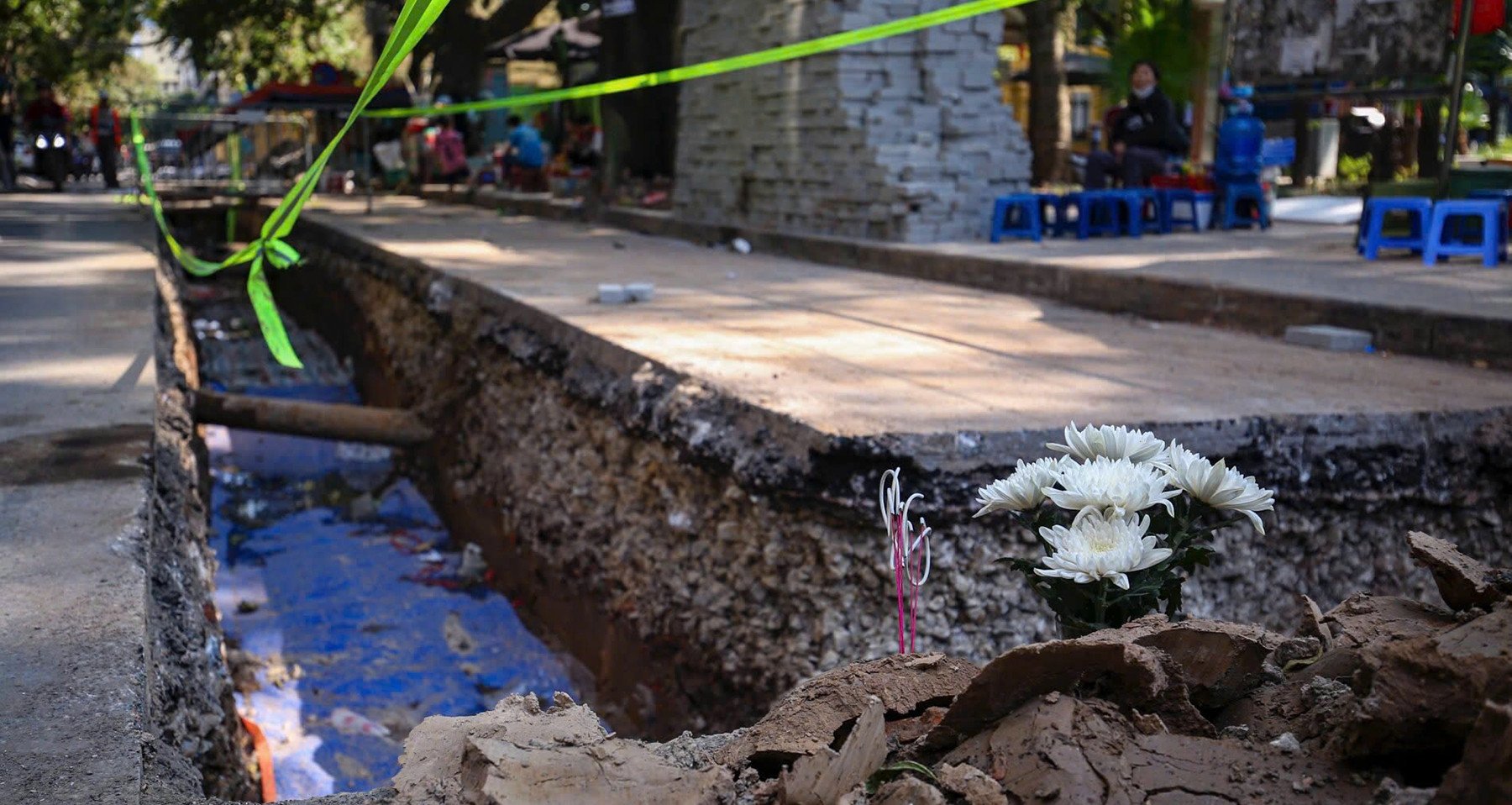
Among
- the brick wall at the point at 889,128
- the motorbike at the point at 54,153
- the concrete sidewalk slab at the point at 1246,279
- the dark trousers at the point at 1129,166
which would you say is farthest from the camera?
the motorbike at the point at 54,153

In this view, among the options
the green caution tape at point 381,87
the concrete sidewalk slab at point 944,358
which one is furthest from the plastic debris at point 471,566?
the green caution tape at point 381,87

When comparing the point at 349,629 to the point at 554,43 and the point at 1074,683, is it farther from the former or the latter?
the point at 554,43

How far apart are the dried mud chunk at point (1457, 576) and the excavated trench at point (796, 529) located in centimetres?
152

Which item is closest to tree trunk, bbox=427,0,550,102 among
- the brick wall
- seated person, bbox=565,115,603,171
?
seated person, bbox=565,115,603,171

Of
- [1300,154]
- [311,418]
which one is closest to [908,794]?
[311,418]

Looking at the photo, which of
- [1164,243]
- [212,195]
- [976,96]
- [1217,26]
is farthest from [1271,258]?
[212,195]

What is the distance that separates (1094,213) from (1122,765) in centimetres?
819

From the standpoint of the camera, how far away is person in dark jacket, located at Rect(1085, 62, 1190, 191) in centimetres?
956

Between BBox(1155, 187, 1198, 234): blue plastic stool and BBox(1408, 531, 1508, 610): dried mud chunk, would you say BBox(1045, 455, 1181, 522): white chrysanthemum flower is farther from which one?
BBox(1155, 187, 1198, 234): blue plastic stool

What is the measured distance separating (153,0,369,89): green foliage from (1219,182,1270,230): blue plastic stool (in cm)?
1126

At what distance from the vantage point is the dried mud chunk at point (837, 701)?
67.8 inches

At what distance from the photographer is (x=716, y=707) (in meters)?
3.98

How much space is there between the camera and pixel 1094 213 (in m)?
9.28

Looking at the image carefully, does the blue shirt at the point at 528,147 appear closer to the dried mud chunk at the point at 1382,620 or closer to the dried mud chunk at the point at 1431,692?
the dried mud chunk at the point at 1382,620
